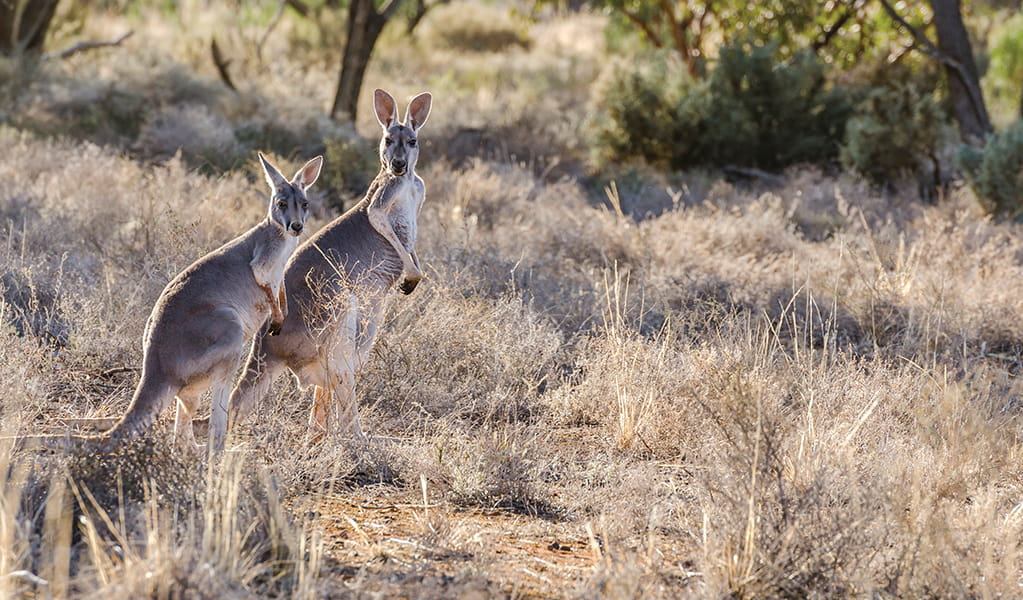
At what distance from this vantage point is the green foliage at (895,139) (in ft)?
41.8

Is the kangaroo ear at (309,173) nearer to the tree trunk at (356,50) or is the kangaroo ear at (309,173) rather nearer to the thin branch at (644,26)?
the tree trunk at (356,50)

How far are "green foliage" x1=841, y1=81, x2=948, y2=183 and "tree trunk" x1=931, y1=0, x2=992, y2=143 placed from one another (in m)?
2.01

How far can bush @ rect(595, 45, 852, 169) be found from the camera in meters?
14.2

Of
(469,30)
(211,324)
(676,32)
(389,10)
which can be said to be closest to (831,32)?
(676,32)

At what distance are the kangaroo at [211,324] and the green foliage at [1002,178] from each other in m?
8.72

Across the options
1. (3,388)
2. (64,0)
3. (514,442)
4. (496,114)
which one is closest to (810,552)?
(514,442)

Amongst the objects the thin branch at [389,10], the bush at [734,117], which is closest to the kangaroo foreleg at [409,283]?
the bush at [734,117]

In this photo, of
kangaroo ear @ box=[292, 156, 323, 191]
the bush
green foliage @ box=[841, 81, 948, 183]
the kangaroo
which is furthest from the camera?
the bush

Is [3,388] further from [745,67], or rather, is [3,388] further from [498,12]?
[498,12]

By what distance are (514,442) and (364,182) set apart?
678 cm

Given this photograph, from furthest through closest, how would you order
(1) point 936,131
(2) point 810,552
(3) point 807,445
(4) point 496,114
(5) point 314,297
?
(4) point 496,114
(1) point 936,131
(5) point 314,297
(3) point 807,445
(2) point 810,552

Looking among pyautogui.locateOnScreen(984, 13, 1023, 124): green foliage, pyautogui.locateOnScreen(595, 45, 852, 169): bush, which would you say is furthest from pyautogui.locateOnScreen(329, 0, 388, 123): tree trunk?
pyautogui.locateOnScreen(984, 13, 1023, 124): green foliage

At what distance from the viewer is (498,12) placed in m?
29.9

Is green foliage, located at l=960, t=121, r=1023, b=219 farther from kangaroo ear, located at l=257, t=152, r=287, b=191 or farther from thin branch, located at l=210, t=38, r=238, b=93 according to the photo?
thin branch, located at l=210, t=38, r=238, b=93
